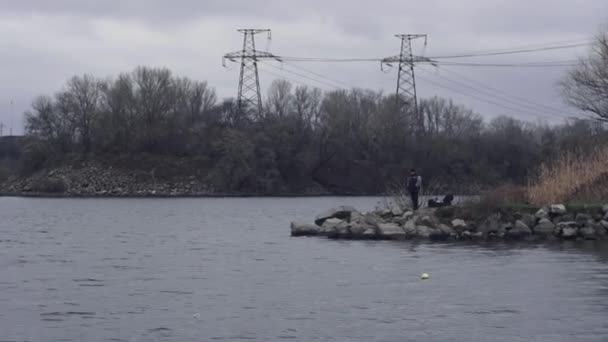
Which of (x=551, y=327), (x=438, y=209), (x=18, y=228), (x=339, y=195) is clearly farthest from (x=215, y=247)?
(x=339, y=195)

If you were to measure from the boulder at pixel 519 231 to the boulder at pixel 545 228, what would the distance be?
32 cm

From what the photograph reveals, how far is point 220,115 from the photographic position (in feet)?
402

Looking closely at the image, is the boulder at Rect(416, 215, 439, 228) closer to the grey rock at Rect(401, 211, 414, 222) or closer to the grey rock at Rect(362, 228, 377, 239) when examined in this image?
the grey rock at Rect(401, 211, 414, 222)

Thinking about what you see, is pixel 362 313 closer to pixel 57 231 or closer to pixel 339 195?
pixel 57 231

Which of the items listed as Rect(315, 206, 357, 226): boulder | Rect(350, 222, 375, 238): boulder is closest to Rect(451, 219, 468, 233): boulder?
Rect(350, 222, 375, 238): boulder

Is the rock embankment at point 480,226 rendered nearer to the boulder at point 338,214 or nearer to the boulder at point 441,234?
the boulder at point 441,234

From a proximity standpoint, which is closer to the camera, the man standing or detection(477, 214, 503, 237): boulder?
detection(477, 214, 503, 237): boulder

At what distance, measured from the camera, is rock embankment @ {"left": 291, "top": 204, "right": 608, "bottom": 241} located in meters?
35.1

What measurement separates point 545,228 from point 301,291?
1631 cm

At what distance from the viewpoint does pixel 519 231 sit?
35.9 m

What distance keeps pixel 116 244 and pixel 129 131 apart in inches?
3208

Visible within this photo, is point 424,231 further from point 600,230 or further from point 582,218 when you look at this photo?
point 600,230

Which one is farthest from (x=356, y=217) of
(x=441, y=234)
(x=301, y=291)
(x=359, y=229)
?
(x=301, y=291)

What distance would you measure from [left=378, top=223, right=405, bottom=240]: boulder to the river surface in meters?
1.69
